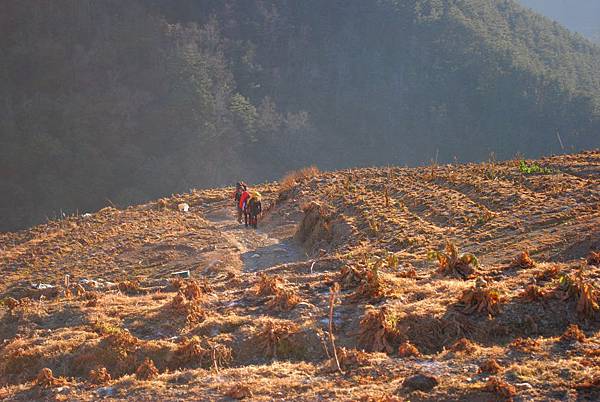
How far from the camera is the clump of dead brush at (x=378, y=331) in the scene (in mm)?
6426

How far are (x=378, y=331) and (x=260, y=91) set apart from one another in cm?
6661

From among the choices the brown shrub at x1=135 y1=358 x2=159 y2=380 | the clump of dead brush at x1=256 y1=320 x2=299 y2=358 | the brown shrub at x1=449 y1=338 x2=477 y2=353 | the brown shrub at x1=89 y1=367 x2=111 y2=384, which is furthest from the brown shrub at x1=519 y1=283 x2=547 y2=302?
the brown shrub at x1=89 y1=367 x2=111 y2=384

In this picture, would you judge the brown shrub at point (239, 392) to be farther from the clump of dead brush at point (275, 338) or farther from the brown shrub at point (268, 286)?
the brown shrub at point (268, 286)

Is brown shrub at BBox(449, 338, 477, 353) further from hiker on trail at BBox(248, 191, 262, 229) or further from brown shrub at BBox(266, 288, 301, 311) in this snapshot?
hiker on trail at BBox(248, 191, 262, 229)

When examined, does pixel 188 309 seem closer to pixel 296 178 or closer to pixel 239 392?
pixel 239 392

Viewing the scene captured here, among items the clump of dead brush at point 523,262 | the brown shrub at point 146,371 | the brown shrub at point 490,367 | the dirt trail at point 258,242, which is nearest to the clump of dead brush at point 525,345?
the brown shrub at point 490,367

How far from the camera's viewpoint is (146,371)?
6418mm

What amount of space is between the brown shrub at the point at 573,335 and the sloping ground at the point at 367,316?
0.01m

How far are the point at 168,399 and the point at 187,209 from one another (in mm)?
15982

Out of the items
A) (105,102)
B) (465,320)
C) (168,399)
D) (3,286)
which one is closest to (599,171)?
(465,320)

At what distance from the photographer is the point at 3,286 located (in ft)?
44.5

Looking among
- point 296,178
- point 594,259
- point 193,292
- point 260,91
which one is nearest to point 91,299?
point 193,292

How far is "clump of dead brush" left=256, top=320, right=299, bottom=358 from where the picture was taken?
270 inches

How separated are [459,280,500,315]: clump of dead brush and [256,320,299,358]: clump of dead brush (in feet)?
6.06
